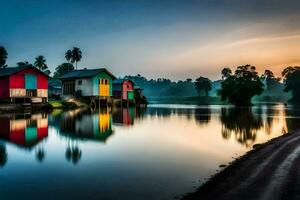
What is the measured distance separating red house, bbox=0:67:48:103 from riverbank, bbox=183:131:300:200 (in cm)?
5242

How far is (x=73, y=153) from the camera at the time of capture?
18625 mm

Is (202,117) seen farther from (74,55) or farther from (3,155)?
(74,55)

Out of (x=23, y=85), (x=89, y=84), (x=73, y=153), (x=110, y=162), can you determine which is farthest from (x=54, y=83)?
(x=110, y=162)

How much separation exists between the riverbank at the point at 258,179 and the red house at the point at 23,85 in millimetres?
52419

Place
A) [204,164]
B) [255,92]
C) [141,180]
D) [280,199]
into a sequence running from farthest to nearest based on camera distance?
[255,92]
[204,164]
[141,180]
[280,199]

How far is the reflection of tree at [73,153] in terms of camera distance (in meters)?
16.7

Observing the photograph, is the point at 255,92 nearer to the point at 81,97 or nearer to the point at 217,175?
the point at 81,97

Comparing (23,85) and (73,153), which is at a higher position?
(23,85)

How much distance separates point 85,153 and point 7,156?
425 cm

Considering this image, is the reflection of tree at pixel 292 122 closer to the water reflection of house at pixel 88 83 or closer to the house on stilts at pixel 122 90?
the water reflection of house at pixel 88 83

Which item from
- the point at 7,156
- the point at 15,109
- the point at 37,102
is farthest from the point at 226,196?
the point at 37,102

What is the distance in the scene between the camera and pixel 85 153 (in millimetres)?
18594

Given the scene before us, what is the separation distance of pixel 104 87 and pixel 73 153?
59.9m

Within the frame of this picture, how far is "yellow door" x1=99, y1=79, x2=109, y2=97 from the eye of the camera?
251ft
